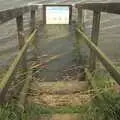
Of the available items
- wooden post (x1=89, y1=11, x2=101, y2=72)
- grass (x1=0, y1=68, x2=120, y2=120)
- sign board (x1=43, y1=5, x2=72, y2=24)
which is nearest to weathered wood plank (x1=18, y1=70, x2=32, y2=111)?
grass (x1=0, y1=68, x2=120, y2=120)

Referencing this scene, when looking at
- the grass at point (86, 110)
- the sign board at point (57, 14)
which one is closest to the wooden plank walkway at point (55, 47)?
the sign board at point (57, 14)

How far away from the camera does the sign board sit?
14734 mm

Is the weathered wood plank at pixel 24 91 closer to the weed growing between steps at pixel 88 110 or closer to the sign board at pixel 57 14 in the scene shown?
the weed growing between steps at pixel 88 110

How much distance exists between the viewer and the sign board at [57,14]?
1473 centimetres

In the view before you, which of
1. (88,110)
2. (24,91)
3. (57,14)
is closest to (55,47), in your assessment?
(57,14)

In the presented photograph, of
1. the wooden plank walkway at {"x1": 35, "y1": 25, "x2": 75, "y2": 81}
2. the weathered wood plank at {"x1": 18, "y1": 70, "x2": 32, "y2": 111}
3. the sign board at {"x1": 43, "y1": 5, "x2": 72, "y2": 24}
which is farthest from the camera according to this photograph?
the sign board at {"x1": 43, "y1": 5, "x2": 72, "y2": 24}

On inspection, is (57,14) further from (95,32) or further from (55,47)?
(95,32)

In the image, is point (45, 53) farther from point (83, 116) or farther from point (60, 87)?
point (83, 116)

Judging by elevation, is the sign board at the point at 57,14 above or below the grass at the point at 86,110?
below

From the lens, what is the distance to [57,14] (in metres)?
14.8

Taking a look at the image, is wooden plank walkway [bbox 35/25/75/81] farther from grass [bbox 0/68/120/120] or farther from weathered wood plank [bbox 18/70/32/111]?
grass [bbox 0/68/120/120]

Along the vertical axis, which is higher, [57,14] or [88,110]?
[88,110]

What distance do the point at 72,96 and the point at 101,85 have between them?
1.44 ft

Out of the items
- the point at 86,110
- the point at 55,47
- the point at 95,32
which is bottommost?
the point at 55,47
